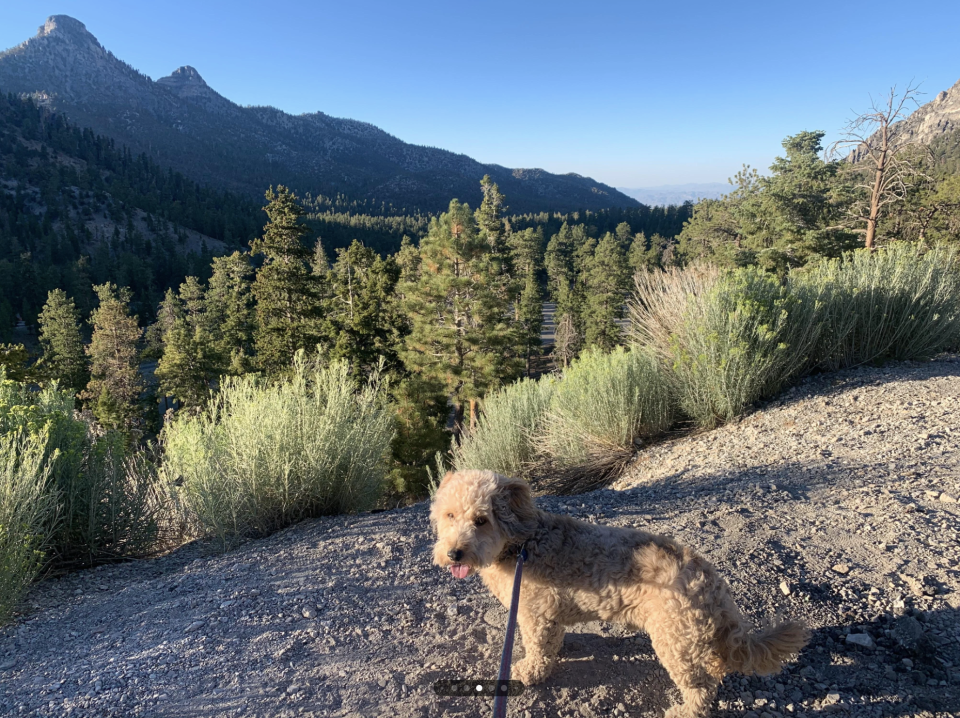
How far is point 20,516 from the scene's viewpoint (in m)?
3.17

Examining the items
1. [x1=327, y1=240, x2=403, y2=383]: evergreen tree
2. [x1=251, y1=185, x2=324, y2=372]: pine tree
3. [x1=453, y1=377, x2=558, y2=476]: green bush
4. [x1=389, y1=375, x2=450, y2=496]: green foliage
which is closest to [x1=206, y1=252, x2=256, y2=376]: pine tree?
[x1=327, y1=240, x2=403, y2=383]: evergreen tree

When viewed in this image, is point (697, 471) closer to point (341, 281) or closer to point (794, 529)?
point (794, 529)

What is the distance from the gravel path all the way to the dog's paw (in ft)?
0.16

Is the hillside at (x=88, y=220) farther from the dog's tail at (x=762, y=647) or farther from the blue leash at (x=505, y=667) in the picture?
the dog's tail at (x=762, y=647)

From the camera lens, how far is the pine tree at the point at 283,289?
21.0 metres

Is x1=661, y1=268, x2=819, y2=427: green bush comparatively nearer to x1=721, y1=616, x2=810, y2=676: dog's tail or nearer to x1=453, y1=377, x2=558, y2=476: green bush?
x1=453, y1=377, x2=558, y2=476: green bush

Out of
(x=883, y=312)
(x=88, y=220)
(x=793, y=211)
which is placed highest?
(x=793, y=211)

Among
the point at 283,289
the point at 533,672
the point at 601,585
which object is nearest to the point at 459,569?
the point at 601,585

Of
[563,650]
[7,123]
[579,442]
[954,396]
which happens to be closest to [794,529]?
[563,650]

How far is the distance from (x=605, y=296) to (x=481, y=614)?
39.2 meters

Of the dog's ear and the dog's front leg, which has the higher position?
the dog's ear

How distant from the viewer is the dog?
181cm

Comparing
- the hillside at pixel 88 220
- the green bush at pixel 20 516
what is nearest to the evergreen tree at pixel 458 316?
the green bush at pixel 20 516

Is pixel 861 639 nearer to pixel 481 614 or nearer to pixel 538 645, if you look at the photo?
pixel 538 645
